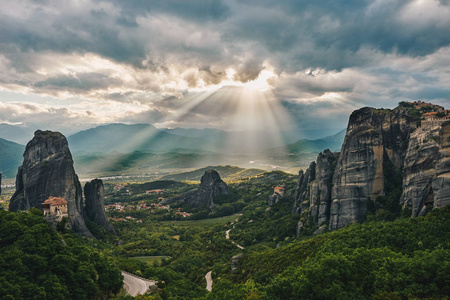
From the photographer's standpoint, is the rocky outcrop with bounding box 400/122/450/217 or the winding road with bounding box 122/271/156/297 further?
the rocky outcrop with bounding box 400/122/450/217

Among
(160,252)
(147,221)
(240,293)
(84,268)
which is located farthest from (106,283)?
(147,221)

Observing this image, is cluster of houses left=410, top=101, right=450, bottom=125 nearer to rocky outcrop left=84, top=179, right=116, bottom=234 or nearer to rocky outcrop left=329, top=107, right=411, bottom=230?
rocky outcrop left=329, top=107, right=411, bottom=230

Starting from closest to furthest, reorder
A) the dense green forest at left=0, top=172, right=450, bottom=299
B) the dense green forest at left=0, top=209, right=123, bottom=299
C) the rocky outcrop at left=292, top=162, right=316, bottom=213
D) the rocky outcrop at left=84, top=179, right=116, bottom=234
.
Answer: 1. the dense green forest at left=0, top=172, right=450, bottom=299
2. the dense green forest at left=0, top=209, right=123, bottom=299
3. the rocky outcrop at left=292, top=162, right=316, bottom=213
4. the rocky outcrop at left=84, top=179, right=116, bottom=234

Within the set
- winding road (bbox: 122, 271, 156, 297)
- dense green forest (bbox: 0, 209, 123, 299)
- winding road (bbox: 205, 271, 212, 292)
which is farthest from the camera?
winding road (bbox: 205, 271, 212, 292)

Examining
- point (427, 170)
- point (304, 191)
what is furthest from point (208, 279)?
point (427, 170)

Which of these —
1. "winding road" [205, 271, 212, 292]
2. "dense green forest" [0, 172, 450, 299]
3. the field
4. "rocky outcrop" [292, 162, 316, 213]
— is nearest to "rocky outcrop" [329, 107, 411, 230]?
"dense green forest" [0, 172, 450, 299]

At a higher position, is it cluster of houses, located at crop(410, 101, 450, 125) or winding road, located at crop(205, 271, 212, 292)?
cluster of houses, located at crop(410, 101, 450, 125)
